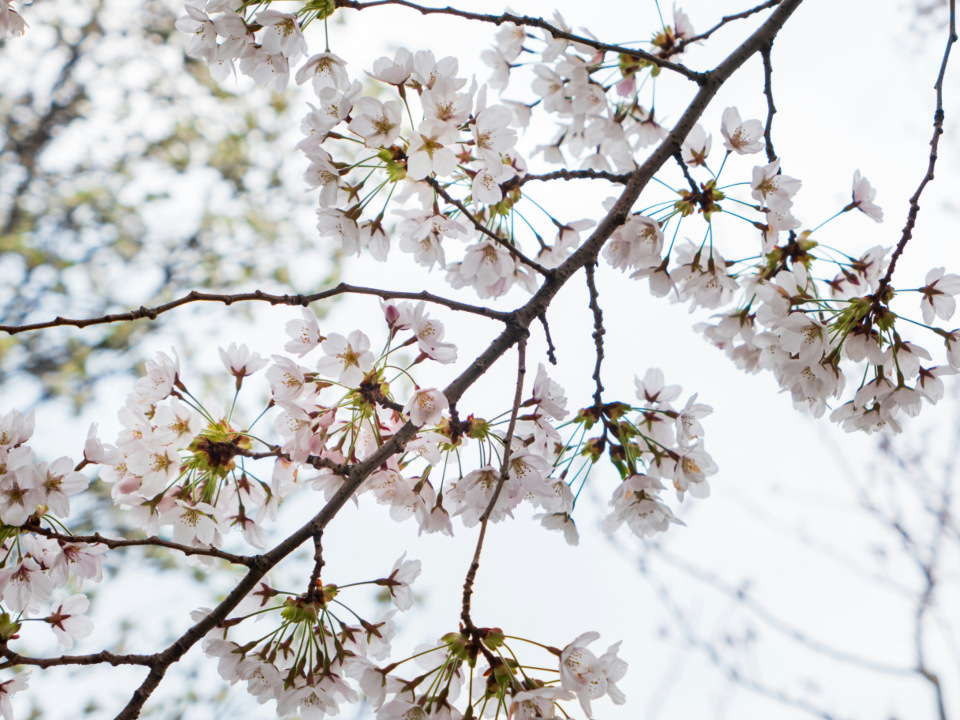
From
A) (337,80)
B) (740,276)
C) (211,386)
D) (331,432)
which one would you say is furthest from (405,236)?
(211,386)

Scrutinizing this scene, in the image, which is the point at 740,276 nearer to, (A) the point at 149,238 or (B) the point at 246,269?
(B) the point at 246,269

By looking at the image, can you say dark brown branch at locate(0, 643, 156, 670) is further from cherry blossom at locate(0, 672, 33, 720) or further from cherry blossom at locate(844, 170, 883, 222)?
cherry blossom at locate(844, 170, 883, 222)

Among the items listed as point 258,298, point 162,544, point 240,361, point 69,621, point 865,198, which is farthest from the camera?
point 865,198

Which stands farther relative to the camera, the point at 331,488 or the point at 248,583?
the point at 331,488

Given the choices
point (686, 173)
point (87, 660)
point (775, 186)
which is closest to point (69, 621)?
point (87, 660)

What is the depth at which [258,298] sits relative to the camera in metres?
→ 0.89

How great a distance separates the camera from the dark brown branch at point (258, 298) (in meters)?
0.83

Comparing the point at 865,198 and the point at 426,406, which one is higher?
the point at 865,198

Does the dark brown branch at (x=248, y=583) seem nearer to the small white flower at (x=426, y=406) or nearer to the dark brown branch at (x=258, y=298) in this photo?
the small white flower at (x=426, y=406)

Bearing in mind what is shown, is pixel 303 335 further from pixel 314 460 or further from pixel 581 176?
pixel 581 176

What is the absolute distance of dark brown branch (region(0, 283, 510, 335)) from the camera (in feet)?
2.71

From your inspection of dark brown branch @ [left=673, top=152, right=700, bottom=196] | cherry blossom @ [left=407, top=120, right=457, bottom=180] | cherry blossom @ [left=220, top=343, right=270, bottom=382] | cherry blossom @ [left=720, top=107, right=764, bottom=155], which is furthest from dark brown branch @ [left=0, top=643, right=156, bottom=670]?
cherry blossom @ [left=720, top=107, right=764, bottom=155]

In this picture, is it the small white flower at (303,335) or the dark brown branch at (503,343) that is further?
the small white flower at (303,335)

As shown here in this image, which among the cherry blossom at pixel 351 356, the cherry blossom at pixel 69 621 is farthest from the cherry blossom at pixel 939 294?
the cherry blossom at pixel 69 621
